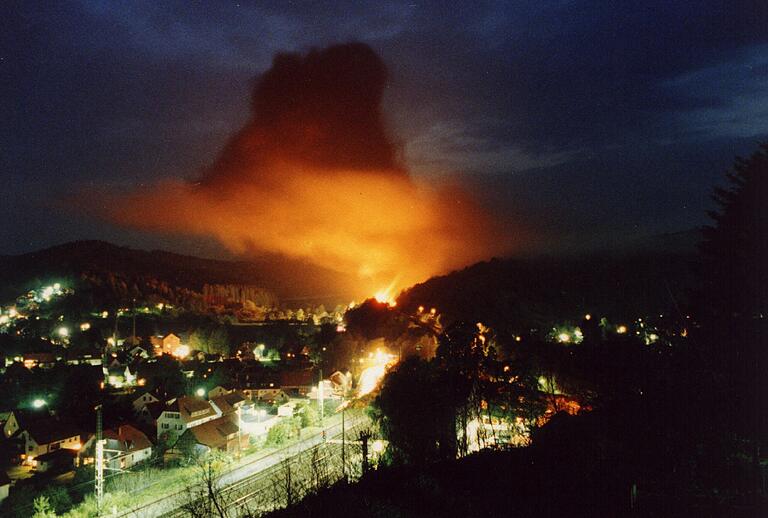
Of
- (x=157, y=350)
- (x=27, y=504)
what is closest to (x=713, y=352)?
Result: (x=27, y=504)

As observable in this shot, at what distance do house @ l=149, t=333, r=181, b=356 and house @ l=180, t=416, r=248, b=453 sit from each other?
66.8 feet

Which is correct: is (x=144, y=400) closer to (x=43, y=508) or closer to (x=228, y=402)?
(x=228, y=402)

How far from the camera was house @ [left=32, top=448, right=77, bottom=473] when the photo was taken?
47.4ft

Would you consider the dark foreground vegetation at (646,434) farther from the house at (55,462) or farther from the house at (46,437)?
the house at (46,437)

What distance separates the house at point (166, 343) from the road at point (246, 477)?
70.6 ft

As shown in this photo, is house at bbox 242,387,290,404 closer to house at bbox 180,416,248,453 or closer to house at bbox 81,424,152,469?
house at bbox 180,416,248,453

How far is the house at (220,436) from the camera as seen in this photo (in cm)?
1389

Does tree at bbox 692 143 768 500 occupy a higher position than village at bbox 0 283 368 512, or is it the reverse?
tree at bbox 692 143 768 500

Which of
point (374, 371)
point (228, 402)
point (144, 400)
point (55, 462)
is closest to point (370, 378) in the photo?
point (374, 371)

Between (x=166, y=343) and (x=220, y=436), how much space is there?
22.3 metres

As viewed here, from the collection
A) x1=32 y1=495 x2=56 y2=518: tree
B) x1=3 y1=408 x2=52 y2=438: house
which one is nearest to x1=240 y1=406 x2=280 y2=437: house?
x1=32 y1=495 x2=56 y2=518: tree

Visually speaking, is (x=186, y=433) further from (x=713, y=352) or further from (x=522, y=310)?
(x=522, y=310)

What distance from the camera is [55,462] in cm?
1476

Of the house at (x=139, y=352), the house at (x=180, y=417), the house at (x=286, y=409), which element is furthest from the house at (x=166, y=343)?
the house at (x=286, y=409)
